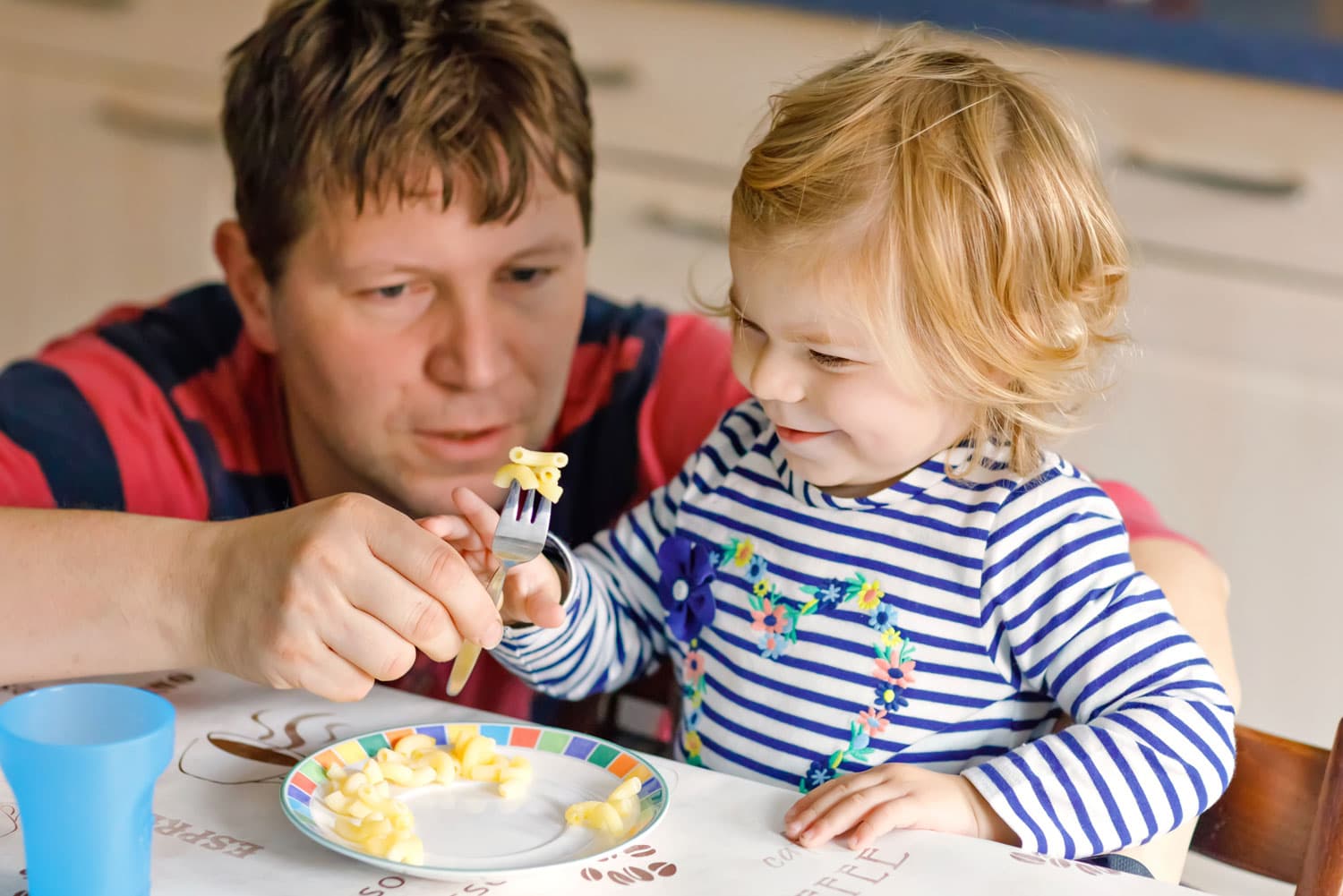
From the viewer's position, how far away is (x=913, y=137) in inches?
35.5

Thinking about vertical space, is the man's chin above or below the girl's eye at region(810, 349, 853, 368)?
below

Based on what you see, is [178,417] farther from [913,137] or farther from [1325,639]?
[1325,639]

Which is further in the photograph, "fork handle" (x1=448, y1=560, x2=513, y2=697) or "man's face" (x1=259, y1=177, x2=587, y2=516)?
"man's face" (x1=259, y1=177, x2=587, y2=516)

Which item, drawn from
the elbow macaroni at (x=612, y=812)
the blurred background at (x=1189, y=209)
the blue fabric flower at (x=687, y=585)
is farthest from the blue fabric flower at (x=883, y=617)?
the blurred background at (x=1189, y=209)

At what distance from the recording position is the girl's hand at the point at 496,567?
0.94 m

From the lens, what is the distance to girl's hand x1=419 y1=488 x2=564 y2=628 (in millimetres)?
940

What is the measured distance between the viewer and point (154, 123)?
253cm

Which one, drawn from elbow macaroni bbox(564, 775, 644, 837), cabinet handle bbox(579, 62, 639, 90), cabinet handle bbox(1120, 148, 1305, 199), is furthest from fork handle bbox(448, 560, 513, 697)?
cabinet handle bbox(579, 62, 639, 90)

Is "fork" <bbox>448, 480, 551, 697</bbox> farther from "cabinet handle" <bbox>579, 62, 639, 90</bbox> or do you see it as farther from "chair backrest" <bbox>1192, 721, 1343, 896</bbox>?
"cabinet handle" <bbox>579, 62, 639, 90</bbox>

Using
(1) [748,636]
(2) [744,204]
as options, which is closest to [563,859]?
(1) [748,636]

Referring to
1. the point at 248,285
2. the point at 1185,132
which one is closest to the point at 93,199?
the point at 248,285

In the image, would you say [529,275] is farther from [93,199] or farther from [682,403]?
[93,199]

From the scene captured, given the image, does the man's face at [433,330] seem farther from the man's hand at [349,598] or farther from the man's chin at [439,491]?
the man's hand at [349,598]

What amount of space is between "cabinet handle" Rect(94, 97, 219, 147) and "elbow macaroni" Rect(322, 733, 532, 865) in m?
1.87
